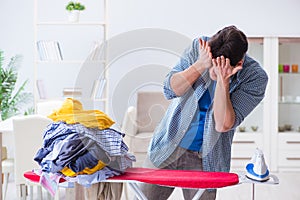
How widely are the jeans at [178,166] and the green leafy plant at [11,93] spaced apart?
3.25 m

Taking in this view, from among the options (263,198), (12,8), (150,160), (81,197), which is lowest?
(263,198)

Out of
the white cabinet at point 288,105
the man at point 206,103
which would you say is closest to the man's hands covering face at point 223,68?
the man at point 206,103

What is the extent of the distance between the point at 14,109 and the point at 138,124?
3.58 meters

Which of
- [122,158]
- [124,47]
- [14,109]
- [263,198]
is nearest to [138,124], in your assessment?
[122,158]

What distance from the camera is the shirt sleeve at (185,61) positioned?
6.58ft

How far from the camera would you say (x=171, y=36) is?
5.88 feet

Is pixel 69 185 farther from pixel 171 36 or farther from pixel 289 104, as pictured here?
pixel 289 104

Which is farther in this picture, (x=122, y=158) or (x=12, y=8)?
(x=12, y=8)

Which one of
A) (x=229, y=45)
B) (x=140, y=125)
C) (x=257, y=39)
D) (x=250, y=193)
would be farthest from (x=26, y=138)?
(x=257, y=39)

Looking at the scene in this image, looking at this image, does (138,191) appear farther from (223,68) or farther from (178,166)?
(223,68)

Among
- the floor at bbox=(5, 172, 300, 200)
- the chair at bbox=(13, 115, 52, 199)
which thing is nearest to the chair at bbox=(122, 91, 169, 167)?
the chair at bbox=(13, 115, 52, 199)

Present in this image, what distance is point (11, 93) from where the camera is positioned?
18.4 feet

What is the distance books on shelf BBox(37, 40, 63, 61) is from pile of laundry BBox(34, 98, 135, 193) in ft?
10.7

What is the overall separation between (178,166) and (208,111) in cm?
27
